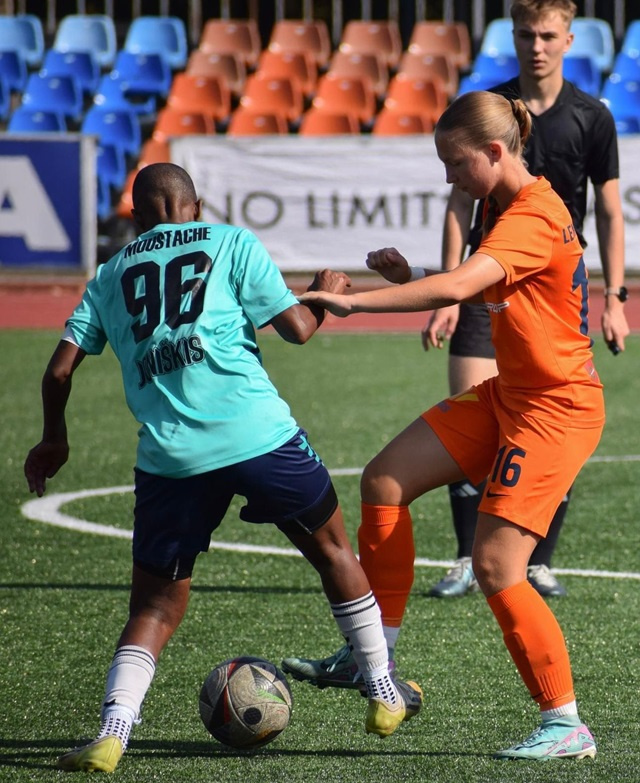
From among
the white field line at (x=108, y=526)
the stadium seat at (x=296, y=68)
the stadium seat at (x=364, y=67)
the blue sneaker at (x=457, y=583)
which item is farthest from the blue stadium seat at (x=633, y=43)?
the blue sneaker at (x=457, y=583)

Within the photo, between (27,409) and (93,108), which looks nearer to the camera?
(27,409)

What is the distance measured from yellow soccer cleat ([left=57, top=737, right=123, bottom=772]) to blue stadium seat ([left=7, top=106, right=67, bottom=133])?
15.7 metres

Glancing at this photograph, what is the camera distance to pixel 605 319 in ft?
17.0

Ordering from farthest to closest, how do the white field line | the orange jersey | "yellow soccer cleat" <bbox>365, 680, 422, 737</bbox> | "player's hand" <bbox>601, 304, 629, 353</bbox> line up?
the white field line < "player's hand" <bbox>601, 304, 629, 353</bbox> < "yellow soccer cleat" <bbox>365, 680, 422, 737</bbox> < the orange jersey

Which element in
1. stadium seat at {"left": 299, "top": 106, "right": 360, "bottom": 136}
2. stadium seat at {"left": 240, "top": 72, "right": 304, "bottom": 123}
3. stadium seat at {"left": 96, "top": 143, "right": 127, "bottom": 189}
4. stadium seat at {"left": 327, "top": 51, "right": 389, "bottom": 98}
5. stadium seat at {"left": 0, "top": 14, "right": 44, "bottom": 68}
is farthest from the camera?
stadium seat at {"left": 0, "top": 14, "right": 44, "bottom": 68}

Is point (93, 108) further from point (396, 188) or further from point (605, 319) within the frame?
point (605, 319)

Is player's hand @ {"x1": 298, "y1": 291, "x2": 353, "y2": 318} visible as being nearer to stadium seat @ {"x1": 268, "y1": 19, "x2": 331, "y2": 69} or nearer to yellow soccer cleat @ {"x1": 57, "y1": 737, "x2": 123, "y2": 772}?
yellow soccer cleat @ {"x1": 57, "y1": 737, "x2": 123, "y2": 772}

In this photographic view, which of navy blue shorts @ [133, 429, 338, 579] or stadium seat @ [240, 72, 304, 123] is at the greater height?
navy blue shorts @ [133, 429, 338, 579]

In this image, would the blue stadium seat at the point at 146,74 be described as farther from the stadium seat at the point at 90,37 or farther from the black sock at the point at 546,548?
the black sock at the point at 546,548

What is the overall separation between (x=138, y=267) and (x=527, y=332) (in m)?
1.05

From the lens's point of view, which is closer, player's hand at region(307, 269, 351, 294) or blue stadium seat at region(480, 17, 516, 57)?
player's hand at region(307, 269, 351, 294)

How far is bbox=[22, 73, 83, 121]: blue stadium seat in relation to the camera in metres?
19.1

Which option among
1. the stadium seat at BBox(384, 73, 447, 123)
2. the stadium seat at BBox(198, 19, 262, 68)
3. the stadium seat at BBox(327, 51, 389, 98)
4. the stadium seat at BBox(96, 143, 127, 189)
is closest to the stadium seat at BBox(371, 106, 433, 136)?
the stadium seat at BBox(384, 73, 447, 123)

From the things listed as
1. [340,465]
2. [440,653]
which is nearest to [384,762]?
[440,653]
